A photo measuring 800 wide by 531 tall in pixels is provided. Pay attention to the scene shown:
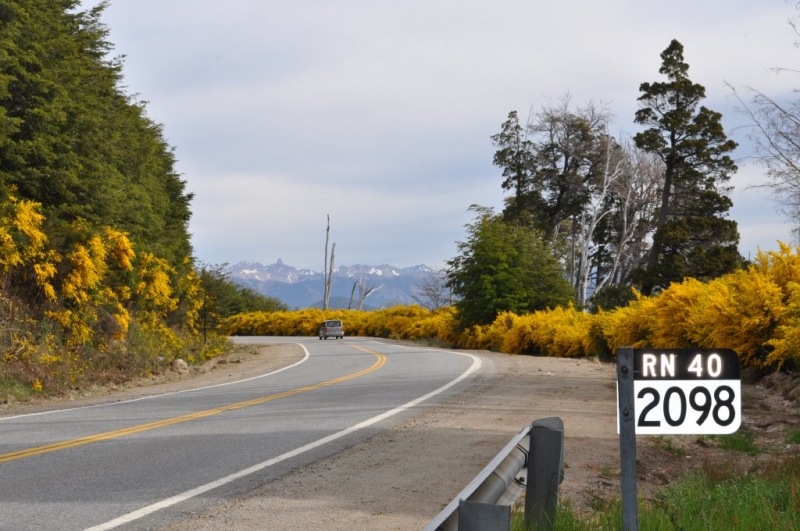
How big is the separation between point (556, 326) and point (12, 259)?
20989 millimetres

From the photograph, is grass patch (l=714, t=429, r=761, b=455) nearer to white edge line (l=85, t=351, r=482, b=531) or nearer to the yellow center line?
white edge line (l=85, t=351, r=482, b=531)

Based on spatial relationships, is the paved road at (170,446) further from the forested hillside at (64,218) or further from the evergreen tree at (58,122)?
the evergreen tree at (58,122)

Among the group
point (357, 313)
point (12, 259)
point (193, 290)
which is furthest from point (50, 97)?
point (357, 313)

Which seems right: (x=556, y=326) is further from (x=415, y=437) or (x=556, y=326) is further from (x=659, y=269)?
(x=415, y=437)

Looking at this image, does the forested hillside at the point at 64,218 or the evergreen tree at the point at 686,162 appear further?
the evergreen tree at the point at 686,162

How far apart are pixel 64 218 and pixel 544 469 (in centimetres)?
1927

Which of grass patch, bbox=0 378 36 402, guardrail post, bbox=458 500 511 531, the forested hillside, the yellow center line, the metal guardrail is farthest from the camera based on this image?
the forested hillside

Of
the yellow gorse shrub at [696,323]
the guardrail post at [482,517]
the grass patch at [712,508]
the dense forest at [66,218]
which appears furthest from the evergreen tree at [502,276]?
the guardrail post at [482,517]

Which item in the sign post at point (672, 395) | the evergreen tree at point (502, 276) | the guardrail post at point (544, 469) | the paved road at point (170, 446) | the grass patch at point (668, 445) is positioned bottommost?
the grass patch at point (668, 445)

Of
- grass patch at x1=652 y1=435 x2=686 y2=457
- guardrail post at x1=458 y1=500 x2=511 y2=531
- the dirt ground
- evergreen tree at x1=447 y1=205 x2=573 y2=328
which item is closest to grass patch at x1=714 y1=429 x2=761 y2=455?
the dirt ground

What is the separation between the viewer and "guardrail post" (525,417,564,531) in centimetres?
575

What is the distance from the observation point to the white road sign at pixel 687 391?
4223 mm

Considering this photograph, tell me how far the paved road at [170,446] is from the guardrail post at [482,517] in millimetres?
3241

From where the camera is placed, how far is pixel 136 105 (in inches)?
1375
